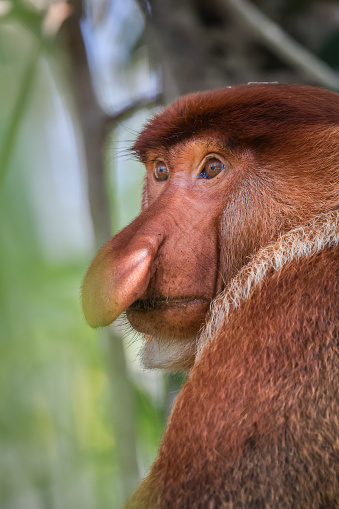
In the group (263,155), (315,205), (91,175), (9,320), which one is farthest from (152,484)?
(91,175)

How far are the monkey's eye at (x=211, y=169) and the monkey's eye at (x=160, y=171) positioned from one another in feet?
1.06

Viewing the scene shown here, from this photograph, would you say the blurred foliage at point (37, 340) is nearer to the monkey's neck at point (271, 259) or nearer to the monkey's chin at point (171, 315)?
the monkey's neck at point (271, 259)

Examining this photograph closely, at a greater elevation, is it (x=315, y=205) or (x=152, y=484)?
(x=315, y=205)

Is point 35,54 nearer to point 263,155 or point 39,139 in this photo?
point 39,139

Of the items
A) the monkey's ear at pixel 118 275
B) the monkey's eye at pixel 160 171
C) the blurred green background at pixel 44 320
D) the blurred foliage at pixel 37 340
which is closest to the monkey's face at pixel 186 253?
the monkey's ear at pixel 118 275

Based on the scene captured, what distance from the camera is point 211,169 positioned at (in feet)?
8.27

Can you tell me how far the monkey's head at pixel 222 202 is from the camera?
2271 millimetres

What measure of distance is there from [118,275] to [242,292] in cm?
52

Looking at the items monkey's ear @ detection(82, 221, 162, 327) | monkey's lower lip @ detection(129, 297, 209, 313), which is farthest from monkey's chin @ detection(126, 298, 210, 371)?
monkey's ear @ detection(82, 221, 162, 327)

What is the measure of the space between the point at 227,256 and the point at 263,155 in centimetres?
50

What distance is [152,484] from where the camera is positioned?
1980 mm

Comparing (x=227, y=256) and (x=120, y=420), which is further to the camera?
(x=227, y=256)

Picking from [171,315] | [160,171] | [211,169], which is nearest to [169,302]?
[171,315]

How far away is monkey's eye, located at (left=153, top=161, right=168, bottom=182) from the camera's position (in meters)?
2.82
